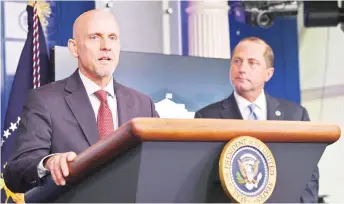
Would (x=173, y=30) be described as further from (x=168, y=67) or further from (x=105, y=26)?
(x=105, y=26)

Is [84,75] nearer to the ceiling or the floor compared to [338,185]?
nearer to the ceiling

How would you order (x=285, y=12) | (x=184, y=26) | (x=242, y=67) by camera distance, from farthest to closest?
(x=285, y=12)
(x=184, y=26)
(x=242, y=67)

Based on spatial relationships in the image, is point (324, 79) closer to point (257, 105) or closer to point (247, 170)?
point (257, 105)

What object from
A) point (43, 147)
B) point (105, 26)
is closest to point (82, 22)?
point (105, 26)

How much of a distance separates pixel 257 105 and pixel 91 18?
4.38ft

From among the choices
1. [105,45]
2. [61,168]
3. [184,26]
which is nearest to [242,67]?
[105,45]

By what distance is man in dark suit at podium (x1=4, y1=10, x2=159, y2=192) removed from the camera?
1.74 m

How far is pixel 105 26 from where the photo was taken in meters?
1.89

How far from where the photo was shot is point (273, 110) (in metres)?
3.12

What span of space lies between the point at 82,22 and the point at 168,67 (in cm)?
199

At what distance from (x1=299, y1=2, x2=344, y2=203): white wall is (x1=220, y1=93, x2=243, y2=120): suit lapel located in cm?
286

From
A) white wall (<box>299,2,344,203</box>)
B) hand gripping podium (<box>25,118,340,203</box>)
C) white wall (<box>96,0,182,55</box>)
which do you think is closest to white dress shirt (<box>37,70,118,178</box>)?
hand gripping podium (<box>25,118,340,203</box>)

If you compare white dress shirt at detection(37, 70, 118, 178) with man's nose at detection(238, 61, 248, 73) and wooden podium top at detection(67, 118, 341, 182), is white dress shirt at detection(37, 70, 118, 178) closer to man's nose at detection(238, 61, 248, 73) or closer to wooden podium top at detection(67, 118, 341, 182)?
wooden podium top at detection(67, 118, 341, 182)

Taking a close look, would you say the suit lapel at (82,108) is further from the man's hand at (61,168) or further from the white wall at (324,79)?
the white wall at (324,79)
